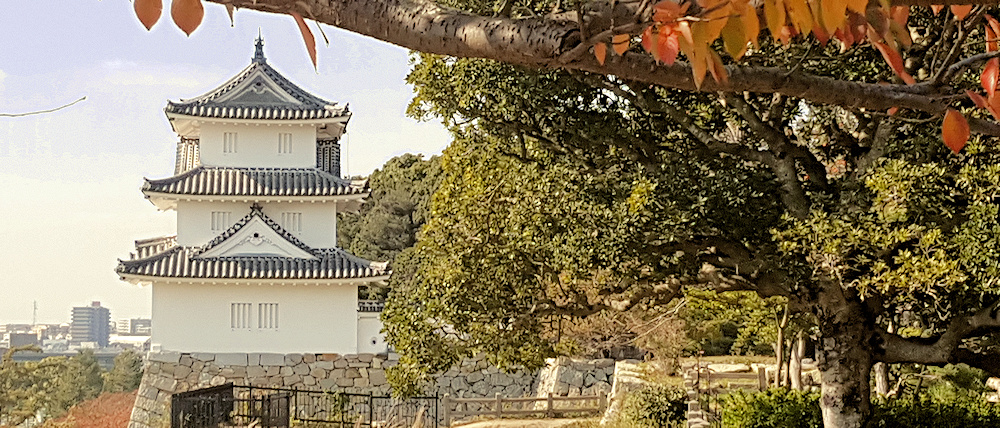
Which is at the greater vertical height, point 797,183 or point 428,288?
point 797,183

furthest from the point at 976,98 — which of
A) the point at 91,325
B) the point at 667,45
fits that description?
the point at 91,325

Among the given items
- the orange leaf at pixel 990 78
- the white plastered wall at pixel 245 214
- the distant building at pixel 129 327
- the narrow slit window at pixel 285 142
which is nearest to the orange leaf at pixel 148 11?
the orange leaf at pixel 990 78

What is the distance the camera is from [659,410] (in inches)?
668

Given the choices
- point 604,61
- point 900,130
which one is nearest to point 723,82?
point 604,61

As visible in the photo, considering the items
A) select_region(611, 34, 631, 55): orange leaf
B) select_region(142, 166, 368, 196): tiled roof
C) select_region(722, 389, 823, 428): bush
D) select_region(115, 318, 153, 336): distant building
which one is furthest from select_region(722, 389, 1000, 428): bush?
select_region(115, 318, 153, 336): distant building

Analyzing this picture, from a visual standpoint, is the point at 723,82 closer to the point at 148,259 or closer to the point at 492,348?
the point at 492,348

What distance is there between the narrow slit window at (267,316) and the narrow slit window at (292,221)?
73.0 inches

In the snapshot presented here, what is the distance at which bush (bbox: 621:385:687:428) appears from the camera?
55.5 feet

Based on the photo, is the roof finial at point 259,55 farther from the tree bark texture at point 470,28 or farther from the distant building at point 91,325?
the distant building at point 91,325

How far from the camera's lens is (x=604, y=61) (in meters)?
2.76

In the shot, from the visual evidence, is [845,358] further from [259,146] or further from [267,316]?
[259,146]

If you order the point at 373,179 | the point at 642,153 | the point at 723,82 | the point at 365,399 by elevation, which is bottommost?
the point at 365,399

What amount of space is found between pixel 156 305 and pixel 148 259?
1.30m

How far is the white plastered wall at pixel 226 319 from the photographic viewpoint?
76.1ft
